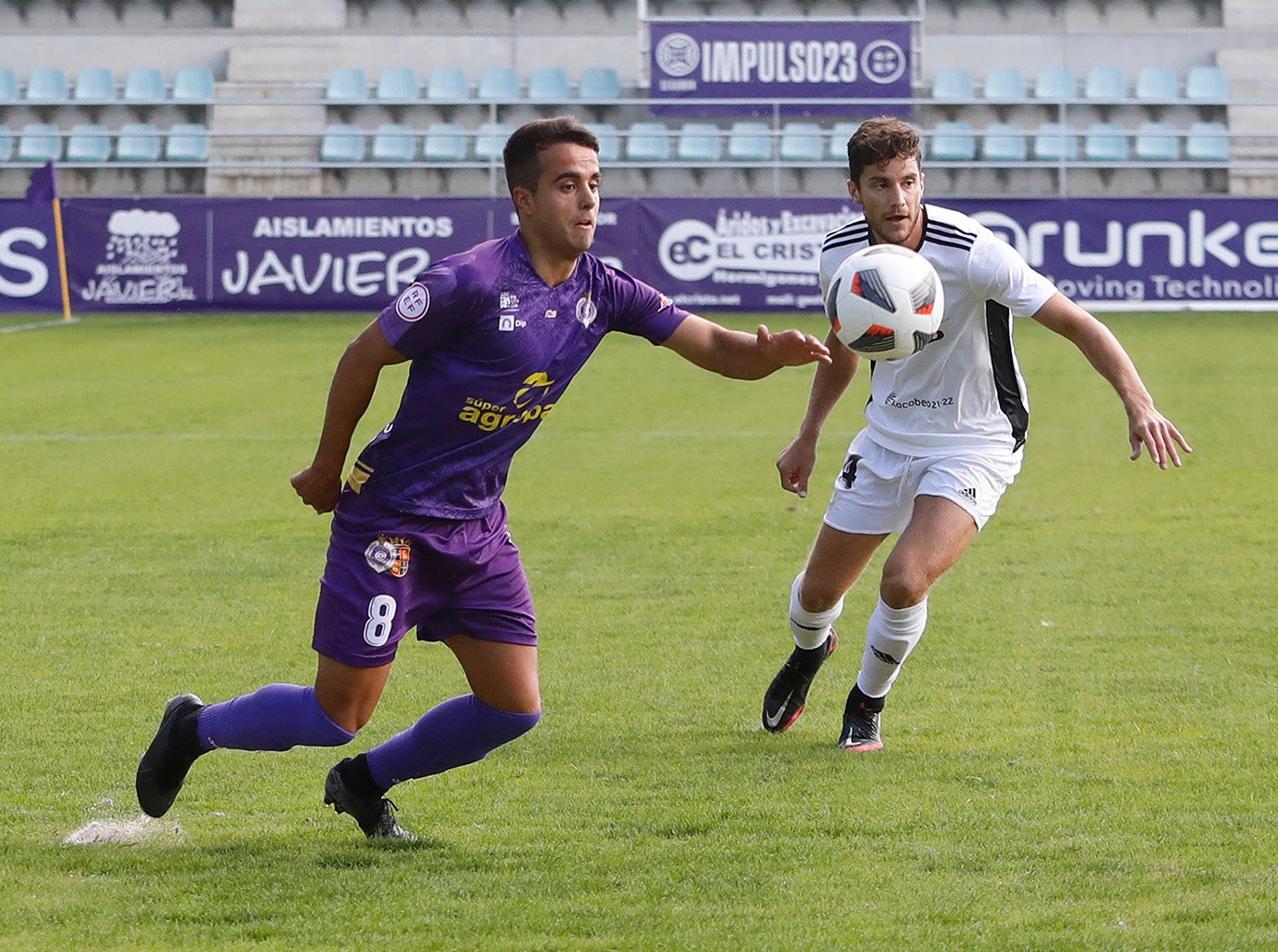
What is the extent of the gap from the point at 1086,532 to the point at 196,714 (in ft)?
21.7

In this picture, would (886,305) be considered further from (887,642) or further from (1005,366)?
(887,642)

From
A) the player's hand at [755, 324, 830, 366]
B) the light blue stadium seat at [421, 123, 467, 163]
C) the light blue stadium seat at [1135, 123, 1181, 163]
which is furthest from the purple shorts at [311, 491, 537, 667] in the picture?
the light blue stadium seat at [1135, 123, 1181, 163]

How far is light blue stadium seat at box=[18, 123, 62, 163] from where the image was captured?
2859 centimetres

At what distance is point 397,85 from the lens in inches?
1176

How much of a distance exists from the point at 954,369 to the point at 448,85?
25.4m

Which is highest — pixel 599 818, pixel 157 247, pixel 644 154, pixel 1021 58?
pixel 1021 58

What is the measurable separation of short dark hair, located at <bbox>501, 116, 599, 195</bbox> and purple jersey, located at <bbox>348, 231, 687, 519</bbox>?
0.19 meters

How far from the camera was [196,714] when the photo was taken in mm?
4762

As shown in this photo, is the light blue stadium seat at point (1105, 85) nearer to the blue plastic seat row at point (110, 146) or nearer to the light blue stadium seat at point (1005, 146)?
the light blue stadium seat at point (1005, 146)

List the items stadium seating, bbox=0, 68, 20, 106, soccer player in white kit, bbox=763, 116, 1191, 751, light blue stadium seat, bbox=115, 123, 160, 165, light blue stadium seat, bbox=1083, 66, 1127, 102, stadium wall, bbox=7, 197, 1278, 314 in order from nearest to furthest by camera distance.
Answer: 1. soccer player in white kit, bbox=763, 116, 1191, 751
2. stadium wall, bbox=7, 197, 1278, 314
3. light blue stadium seat, bbox=115, 123, 160, 165
4. light blue stadium seat, bbox=1083, 66, 1127, 102
5. stadium seating, bbox=0, 68, 20, 106

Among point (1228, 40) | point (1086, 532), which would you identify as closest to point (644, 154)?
point (1228, 40)

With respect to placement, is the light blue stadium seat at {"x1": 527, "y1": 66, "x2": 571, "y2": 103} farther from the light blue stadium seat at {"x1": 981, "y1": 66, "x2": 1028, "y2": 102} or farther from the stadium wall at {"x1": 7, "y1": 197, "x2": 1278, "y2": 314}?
the light blue stadium seat at {"x1": 981, "y1": 66, "x2": 1028, "y2": 102}

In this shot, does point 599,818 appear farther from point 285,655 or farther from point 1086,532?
point 1086,532

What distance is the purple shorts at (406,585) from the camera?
450 centimetres
